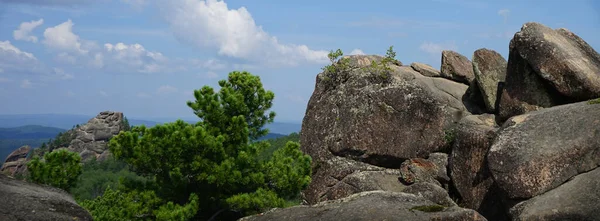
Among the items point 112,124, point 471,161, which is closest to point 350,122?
point 471,161

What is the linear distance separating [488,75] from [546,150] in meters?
9.10

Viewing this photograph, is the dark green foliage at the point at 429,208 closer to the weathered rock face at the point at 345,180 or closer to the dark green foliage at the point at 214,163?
the weathered rock face at the point at 345,180

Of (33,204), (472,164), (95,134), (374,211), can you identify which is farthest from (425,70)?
(95,134)

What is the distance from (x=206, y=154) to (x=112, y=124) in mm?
129919

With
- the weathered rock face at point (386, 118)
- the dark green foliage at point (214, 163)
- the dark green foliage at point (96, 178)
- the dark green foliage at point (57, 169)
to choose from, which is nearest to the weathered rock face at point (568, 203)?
the weathered rock face at point (386, 118)

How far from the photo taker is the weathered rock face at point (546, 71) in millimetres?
27172

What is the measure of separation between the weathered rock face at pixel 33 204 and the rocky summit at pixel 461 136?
6.82 metres

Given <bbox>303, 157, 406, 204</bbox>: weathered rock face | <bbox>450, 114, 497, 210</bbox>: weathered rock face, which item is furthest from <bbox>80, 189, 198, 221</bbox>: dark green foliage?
<bbox>450, 114, 497, 210</bbox>: weathered rock face

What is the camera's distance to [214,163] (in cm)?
2841

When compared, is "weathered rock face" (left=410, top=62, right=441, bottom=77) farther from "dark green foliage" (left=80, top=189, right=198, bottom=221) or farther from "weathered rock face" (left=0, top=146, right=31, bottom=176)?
"weathered rock face" (left=0, top=146, right=31, bottom=176)

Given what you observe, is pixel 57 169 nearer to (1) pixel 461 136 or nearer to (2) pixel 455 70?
(1) pixel 461 136

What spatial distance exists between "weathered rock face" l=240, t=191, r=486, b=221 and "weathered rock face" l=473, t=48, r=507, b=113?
43.4 feet

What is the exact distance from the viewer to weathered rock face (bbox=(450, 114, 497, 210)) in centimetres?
2747

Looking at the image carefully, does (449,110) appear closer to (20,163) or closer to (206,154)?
(206,154)
